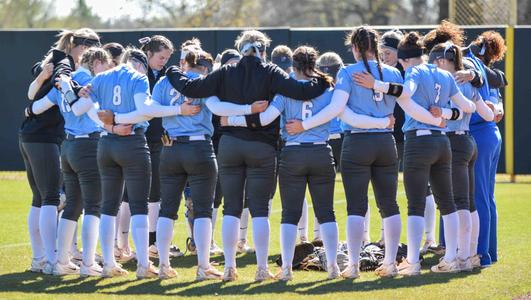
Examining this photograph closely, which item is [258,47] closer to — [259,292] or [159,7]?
[259,292]

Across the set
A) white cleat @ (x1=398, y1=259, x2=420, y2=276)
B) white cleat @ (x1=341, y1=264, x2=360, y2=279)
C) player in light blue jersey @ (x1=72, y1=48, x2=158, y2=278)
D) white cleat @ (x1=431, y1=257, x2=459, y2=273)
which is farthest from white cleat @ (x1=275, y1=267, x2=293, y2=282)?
white cleat @ (x1=431, y1=257, x2=459, y2=273)

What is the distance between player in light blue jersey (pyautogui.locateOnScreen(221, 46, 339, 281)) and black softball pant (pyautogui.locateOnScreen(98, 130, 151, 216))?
2.51 feet

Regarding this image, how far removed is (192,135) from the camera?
835cm

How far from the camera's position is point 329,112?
8.16m

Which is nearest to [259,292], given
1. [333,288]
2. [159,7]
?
[333,288]

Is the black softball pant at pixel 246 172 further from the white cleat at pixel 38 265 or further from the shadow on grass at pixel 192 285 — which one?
the white cleat at pixel 38 265

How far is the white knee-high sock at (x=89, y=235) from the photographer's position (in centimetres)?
863

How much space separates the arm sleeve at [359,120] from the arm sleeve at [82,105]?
6.68ft

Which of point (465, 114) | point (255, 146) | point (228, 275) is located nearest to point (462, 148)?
point (465, 114)

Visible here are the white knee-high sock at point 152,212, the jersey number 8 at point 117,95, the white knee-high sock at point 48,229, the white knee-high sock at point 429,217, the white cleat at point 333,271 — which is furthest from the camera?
the white knee-high sock at point 429,217

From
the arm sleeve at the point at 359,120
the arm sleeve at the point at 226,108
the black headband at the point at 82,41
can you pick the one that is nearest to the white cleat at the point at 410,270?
the arm sleeve at the point at 359,120

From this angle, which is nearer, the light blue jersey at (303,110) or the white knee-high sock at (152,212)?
the light blue jersey at (303,110)

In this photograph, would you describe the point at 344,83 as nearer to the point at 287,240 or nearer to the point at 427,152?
the point at 427,152

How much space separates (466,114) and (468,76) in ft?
1.07
